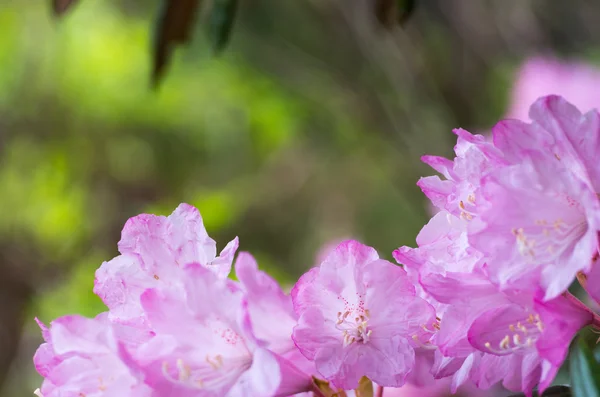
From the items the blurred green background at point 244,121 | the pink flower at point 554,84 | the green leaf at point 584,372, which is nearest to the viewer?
the green leaf at point 584,372

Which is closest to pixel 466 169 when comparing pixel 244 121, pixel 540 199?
pixel 540 199

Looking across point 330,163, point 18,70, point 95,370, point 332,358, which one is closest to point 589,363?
point 332,358

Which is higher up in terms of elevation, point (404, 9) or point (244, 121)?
point (404, 9)

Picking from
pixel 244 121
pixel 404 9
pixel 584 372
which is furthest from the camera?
pixel 244 121

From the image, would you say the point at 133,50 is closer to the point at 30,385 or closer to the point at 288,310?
the point at 30,385

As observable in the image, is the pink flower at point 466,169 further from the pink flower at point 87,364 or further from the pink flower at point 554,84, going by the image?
→ the pink flower at point 554,84

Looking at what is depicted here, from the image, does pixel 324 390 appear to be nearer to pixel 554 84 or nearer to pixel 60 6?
pixel 60 6

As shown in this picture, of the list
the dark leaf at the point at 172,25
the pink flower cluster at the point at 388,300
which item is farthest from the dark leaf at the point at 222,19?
the pink flower cluster at the point at 388,300

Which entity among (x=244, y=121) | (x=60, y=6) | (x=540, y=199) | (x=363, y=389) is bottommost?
(x=244, y=121)

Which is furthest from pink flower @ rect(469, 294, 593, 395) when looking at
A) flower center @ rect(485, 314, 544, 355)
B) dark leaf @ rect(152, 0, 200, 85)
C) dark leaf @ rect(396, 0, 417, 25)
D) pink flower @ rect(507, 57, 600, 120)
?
pink flower @ rect(507, 57, 600, 120)
